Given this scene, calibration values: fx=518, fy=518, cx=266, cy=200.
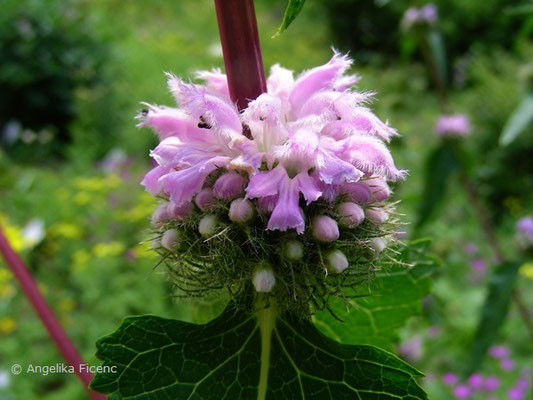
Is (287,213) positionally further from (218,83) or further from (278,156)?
(218,83)

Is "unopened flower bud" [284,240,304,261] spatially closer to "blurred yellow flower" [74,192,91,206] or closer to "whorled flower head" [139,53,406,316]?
"whorled flower head" [139,53,406,316]

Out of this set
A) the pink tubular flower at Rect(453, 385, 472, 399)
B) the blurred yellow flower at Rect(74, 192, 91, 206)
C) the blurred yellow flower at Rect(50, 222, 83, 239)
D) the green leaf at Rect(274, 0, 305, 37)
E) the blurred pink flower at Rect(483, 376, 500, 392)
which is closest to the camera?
the green leaf at Rect(274, 0, 305, 37)

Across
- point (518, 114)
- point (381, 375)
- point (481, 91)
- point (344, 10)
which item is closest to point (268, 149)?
point (381, 375)

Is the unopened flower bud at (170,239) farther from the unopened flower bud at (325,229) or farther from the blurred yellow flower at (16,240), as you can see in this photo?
the blurred yellow flower at (16,240)

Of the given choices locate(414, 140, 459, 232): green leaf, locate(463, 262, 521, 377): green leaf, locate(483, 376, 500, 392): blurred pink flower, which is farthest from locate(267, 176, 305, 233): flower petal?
locate(483, 376, 500, 392): blurred pink flower

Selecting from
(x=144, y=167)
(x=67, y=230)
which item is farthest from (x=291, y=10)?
(x=144, y=167)

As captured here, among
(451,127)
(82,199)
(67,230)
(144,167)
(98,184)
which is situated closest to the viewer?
(451,127)

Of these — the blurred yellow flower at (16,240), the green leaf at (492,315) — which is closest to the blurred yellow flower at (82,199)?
the blurred yellow flower at (16,240)

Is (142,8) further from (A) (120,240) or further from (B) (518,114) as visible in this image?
(B) (518,114)
